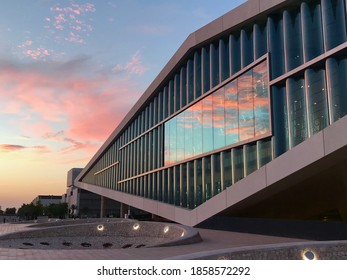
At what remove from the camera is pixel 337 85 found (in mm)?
15773

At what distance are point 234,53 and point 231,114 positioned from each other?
414cm

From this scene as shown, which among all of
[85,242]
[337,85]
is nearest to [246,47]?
[337,85]

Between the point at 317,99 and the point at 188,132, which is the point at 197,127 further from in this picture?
the point at 317,99

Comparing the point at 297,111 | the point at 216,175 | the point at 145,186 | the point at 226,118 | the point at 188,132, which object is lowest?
the point at 216,175

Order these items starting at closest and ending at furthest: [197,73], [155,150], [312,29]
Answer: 1. [312,29]
2. [197,73]
3. [155,150]

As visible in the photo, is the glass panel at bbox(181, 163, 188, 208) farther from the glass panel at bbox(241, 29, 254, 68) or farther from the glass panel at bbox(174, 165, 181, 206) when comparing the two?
the glass panel at bbox(241, 29, 254, 68)

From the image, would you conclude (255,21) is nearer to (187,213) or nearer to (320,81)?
(320,81)

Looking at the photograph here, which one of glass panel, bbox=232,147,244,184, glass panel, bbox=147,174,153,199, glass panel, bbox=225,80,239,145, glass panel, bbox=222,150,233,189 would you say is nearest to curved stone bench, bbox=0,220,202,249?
glass panel, bbox=222,150,233,189

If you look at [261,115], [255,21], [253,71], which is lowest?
[261,115]

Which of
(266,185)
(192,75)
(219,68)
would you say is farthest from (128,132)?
(266,185)

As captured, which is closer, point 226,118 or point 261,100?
point 261,100
